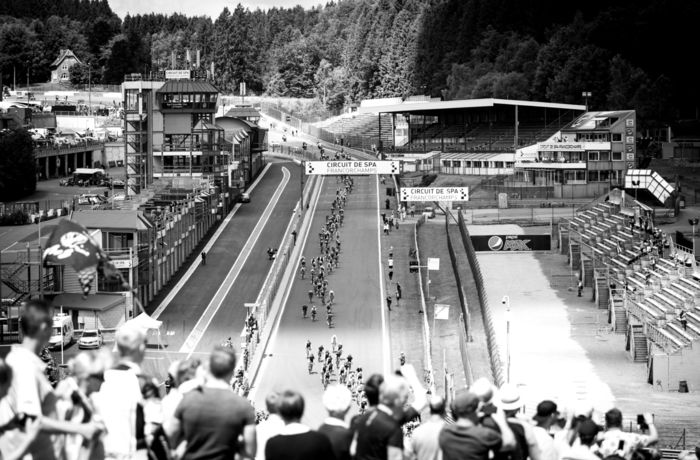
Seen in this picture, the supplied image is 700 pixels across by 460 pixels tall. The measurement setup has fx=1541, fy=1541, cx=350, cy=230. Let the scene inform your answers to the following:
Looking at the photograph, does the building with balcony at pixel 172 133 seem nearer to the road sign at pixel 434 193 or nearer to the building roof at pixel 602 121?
the road sign at pixel 434 193

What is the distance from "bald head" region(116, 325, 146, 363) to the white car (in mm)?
47106

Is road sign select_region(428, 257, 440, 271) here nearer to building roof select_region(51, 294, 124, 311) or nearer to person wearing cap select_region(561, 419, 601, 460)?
building roof select_region(51, 294, 124, 311)

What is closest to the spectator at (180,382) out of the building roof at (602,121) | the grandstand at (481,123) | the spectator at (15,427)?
the spectator at (15,427)

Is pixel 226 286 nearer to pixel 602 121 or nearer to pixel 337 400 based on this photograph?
pixel 602 121

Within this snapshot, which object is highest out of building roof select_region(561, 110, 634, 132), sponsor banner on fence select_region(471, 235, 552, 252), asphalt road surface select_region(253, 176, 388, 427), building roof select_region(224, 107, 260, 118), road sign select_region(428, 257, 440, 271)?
building roof select_region(224, 107, 260, 118)

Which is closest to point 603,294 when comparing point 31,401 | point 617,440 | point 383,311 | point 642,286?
point 642,286

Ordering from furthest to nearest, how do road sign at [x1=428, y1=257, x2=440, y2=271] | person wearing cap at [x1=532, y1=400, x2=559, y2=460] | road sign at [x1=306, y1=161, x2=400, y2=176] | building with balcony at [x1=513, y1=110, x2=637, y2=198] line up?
building with balcony at [x1=513, y1=110, x2=637, y2=198] < road sign at [x1=306, y1=161, x2=400, y2=176] < road sign at [x1=428, y1=257, x2=440, y2=271] < person wearing cap at [x1=532, y1=400, x2=559, y2=460]

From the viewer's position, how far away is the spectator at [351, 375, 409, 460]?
16.3m

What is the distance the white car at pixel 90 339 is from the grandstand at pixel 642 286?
21.8 m

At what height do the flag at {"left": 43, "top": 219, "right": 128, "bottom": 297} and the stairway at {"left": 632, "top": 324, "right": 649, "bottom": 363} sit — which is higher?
the flag at {"left": 43, "top": 219, "right": 128, "bottom": 297}

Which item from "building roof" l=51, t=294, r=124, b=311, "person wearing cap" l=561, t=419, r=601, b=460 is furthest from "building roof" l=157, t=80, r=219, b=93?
"person wearing cap" l=561, t=419, r=601, b=460

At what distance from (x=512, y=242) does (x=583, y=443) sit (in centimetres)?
7722

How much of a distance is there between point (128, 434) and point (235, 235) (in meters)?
83.6

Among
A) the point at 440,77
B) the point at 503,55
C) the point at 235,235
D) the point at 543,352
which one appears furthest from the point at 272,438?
the point at 440,77
